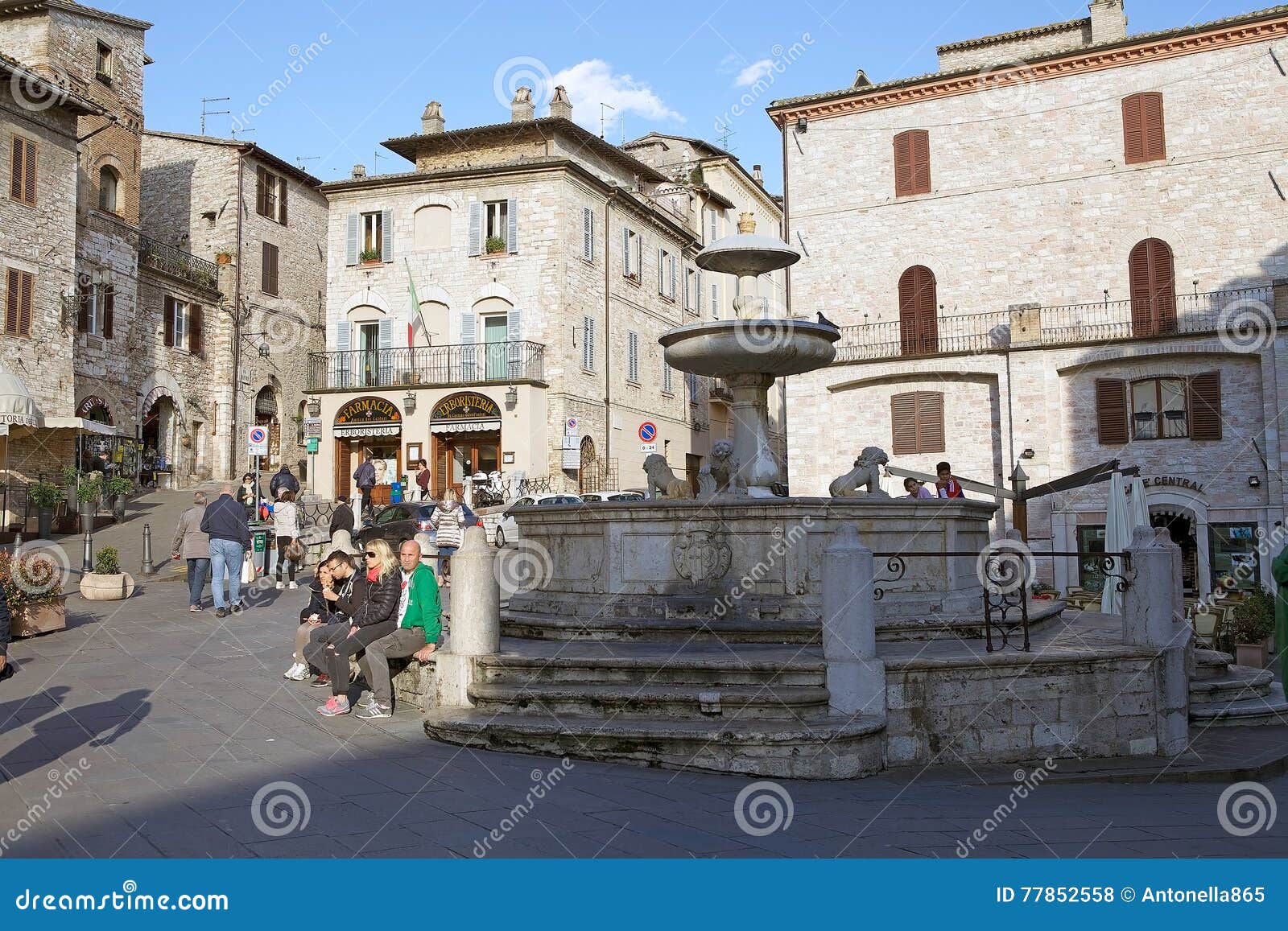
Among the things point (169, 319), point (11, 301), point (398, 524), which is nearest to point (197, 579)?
point (398, 524)

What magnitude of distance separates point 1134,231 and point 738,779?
26329mm

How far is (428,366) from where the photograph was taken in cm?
3484

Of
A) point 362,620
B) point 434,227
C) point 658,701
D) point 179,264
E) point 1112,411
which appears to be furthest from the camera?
point 434,227

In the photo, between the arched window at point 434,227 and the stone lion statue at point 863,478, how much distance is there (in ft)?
85.9

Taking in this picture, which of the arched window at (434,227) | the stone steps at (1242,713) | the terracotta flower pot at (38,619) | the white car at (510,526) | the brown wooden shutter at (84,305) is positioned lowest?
the stone steps at (1242,713)

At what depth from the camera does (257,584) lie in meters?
17.9

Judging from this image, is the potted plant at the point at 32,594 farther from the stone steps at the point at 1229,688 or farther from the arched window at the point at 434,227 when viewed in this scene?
the arched window at the point at 434,227

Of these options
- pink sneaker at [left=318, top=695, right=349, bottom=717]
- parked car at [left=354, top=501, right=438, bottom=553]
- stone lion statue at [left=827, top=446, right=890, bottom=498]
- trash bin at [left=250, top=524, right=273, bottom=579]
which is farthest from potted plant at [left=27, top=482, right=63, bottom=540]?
stone lion statue at [left=827, top=446, right=890, bottom=498]

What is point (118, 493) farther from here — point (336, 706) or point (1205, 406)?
point (1205, 406)

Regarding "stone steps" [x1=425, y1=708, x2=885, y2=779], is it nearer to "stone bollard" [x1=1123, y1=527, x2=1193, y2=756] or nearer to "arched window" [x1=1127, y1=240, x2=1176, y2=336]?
"stone bollard" [x1=1123, y1=527, x2=1193, y2=756]

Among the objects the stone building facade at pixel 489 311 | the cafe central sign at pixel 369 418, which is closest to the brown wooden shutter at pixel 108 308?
the stone building facade at pixel 489 311

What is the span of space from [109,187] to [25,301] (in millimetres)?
7072

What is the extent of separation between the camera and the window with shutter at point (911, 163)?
30844mm

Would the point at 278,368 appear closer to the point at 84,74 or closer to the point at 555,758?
the point at 84,74
